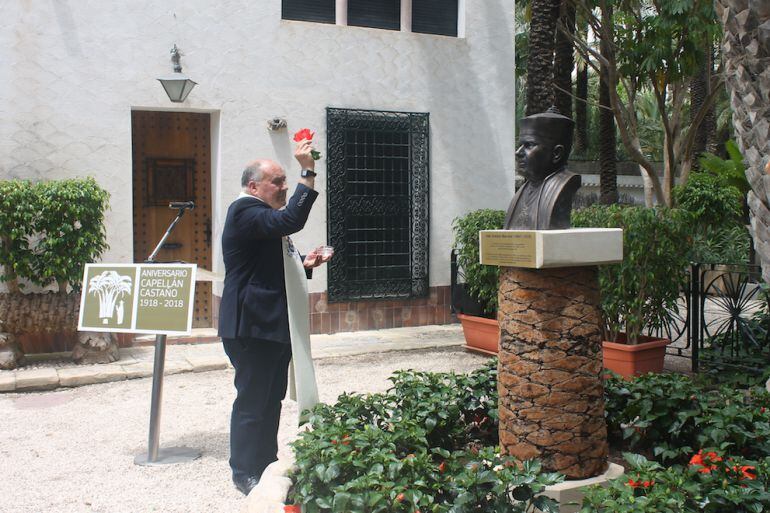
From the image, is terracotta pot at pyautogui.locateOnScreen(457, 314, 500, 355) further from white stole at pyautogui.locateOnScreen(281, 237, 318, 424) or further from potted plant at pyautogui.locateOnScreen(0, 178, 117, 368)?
white stole at pyautogui.locateOnScreen(281, 237, 318, 424)

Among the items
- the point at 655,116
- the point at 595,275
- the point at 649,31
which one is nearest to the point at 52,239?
the point at 595,275

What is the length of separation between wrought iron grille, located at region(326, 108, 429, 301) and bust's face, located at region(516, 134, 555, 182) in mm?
6068

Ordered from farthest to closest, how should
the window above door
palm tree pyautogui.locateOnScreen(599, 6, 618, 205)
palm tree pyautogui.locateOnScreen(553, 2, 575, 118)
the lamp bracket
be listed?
palm tree pyautogui.locateOnScreen(599, 6, 618, 205), palm tree pyautogui.locateOnScreen(553, 2, 575, 118), the window above door, the lamp bracket

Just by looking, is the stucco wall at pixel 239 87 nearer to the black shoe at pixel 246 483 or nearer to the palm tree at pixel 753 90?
the palm tree at pixel 753 90

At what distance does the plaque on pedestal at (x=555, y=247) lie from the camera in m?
3.77

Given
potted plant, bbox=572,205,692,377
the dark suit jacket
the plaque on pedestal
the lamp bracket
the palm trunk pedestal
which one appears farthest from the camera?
the lamp bracket

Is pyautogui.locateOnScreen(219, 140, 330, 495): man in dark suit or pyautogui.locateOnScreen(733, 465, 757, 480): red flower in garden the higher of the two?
pyautogui.locateOnScreen(219, 140, 330, 495): man in dark suit

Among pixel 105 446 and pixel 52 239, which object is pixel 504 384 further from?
pixel 52 239

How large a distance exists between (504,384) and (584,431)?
0.46 m

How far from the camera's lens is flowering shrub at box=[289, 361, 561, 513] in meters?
3.35

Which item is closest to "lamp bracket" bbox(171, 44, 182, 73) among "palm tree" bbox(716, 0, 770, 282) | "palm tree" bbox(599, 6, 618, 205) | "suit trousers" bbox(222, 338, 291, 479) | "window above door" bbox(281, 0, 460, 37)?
"window above door" bbox(281, 0, 460, 37)

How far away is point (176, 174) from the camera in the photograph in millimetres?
9945

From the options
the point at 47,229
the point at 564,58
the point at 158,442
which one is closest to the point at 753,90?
the point at 158,442

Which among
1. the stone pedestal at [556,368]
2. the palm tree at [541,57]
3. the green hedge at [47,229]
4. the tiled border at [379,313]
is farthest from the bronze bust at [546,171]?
the palm tree at [541,57]
